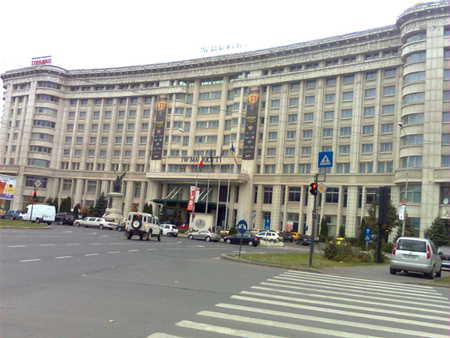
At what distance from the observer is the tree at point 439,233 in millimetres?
46469

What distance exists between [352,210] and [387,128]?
13018mm

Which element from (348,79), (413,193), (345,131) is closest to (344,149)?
(345,131)

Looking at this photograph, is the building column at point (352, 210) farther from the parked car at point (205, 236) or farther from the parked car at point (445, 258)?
the parked car at point (445, 258)

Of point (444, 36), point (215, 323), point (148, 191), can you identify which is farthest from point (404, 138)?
point (215, 323)

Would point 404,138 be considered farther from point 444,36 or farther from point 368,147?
point 444,36

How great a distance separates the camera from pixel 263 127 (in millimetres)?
73312

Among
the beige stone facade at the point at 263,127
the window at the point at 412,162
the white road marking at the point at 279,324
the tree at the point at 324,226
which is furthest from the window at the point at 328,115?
the white road marking at the point at 279,324

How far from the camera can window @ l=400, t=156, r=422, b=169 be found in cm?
5300

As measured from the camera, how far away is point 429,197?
168ft

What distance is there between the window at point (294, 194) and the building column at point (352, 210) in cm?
825

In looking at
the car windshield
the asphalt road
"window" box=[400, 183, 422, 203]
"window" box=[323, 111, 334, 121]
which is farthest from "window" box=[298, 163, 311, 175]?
the asphalt road

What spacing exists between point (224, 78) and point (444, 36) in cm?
3773

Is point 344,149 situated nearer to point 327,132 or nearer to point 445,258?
point 327,132

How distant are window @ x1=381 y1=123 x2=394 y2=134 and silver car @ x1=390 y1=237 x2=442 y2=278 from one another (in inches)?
1773
